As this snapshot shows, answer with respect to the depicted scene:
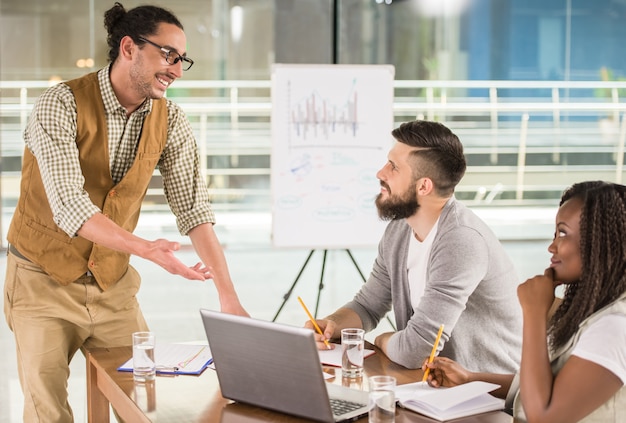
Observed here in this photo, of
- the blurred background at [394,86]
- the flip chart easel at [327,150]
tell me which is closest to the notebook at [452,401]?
the flip chart easel at [327,150]

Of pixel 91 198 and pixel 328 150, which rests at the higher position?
pixel 328 150

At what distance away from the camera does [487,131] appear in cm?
747

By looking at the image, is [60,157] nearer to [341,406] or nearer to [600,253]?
[341,406]

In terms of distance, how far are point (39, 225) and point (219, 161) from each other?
4683mm

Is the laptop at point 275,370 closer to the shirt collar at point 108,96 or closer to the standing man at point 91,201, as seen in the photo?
the standing man at point 91,201

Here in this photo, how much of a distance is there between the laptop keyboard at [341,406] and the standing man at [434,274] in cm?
40

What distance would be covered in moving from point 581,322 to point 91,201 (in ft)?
4.40

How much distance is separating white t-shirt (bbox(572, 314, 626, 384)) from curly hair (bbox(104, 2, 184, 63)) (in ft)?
4.86

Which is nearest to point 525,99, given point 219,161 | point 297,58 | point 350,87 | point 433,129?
point 297,58

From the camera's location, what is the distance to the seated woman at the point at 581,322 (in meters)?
1.66

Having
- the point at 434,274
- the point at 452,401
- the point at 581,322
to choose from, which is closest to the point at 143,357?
the point at 452,401

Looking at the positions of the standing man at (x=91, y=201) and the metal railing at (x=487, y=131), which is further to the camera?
the metal railing at (x=487, y=131)

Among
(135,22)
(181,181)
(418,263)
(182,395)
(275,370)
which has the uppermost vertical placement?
(135,22)

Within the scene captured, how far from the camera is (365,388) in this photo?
6.55ft
